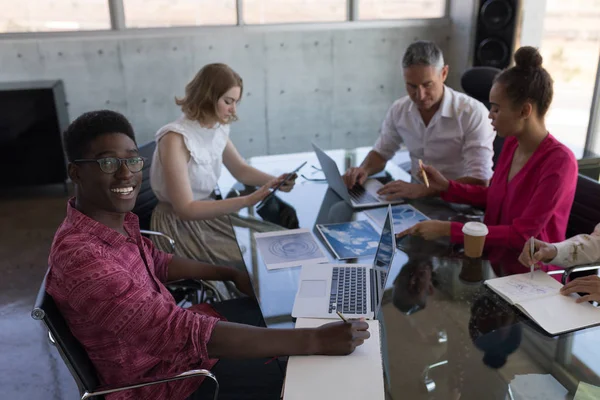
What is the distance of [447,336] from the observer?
1.34 meters

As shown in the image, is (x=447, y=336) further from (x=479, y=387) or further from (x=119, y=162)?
(x=119, y=162)

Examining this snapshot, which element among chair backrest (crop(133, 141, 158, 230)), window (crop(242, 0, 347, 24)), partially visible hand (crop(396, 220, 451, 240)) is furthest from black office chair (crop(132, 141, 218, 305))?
window (crop(242, 0, 347, 24))

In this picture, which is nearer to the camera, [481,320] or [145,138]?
[481,320]

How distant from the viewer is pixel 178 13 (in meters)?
4.70

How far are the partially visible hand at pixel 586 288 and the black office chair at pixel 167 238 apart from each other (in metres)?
1.21

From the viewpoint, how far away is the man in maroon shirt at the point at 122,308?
1.22m

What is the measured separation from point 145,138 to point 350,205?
10.00 feet

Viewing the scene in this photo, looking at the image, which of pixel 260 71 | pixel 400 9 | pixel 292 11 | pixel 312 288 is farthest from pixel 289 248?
pixel 400 9

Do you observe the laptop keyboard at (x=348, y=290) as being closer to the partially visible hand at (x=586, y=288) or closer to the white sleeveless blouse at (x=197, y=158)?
the partially visible hand at (x=586, y=288)

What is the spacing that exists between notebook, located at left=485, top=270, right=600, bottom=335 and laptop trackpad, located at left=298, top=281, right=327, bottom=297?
0.49m

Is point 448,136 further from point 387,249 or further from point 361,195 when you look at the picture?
point 387,249

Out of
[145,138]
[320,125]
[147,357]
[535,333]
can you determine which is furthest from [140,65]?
[535,333]

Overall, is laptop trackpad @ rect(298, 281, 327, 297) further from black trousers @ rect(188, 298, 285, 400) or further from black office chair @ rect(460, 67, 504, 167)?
black office chair @ rect(460, 67, 504, 167)

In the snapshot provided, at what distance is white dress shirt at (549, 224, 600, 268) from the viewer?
5.41ft
